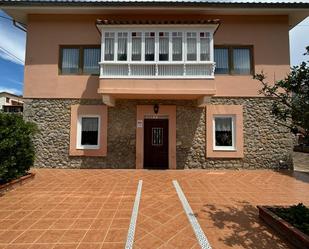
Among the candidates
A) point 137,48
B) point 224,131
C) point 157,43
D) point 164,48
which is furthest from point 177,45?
point 224,131

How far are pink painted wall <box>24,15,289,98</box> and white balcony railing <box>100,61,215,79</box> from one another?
1419mm

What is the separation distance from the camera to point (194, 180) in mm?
8609

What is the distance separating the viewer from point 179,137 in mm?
10938

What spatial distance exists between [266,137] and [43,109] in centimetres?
1119

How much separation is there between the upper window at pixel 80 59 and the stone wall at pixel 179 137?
160cm

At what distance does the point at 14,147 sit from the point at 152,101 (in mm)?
6175

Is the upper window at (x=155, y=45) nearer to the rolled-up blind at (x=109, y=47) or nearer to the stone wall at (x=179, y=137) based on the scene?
the rolled-up blind at (x=109, y=47)

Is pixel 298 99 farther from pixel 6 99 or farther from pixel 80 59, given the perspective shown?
pixel 6 99

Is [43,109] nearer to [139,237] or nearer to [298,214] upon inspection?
[139,237]

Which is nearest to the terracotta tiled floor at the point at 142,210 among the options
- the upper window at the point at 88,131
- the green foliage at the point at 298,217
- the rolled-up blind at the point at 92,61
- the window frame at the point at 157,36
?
the green foliage at the point at 298,217

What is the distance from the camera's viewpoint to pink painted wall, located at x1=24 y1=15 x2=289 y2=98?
36.3 feet

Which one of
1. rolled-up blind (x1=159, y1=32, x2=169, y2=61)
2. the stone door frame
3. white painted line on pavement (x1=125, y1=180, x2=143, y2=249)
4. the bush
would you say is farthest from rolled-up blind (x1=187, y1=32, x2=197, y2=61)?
the bush

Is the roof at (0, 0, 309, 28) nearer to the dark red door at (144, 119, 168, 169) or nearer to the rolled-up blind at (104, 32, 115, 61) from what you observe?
the rolled-up blind at (104, 32, 115, 61)

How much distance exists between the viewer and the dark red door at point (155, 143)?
37.0 ft
